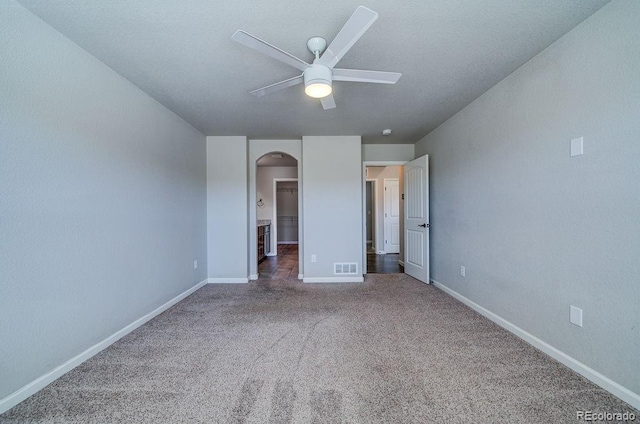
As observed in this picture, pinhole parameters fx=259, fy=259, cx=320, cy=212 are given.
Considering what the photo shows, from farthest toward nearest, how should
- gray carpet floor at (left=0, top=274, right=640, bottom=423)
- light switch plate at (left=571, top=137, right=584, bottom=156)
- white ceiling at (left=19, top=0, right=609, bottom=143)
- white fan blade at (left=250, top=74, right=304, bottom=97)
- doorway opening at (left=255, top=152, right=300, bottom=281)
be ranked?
doorway opening at (left=255, top=152, right=300, bottom=281) → white fan blade at (left=250, top=74, right=304, bottom=97) → light switch plate at (left=571, top=137, right=584, bottom=156) → white ceiling at (left=19, top=0, right=609, bottom=143) → gray carpet floor at (left=0, top=274, right=640, bottom=423)

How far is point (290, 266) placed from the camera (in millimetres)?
5352

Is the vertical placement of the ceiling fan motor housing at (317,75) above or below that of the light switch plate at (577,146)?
above

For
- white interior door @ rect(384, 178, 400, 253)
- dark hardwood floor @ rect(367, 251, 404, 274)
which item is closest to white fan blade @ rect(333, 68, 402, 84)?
dark hardwood floor @ rect(367, 251, 404, 274)

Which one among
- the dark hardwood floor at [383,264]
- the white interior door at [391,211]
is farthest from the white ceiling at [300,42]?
the white interior door at [391,211]

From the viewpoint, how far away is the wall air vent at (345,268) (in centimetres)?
412

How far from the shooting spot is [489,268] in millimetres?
2635

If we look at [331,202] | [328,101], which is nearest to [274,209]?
[331,202]

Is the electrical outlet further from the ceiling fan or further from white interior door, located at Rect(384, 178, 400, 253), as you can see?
white interior door, located at Rect(384, 178, 400, 253)

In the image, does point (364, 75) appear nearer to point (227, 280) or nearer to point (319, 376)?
point (319, 376)

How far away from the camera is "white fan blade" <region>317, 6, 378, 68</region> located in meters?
1.29

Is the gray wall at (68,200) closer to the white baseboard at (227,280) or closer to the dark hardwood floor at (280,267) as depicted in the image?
the white baseboard at (227,280)

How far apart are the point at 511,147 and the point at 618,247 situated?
114 centimetres

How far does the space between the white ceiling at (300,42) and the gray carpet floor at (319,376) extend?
89.5 inches

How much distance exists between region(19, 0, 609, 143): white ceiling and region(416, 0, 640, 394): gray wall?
9.6 inches
